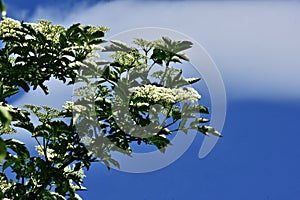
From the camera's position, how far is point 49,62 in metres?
4.63

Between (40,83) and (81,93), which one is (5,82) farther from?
(81,93)

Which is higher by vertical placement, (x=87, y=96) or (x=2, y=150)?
(x=87, y=96)

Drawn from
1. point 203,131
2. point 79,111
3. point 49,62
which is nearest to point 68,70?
point 49,62

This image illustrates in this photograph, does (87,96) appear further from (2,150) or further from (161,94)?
(2,150)

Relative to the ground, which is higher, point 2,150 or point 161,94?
point 161,94

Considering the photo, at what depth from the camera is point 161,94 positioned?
4.20 m

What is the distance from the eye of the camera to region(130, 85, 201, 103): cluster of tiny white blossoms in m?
4.23

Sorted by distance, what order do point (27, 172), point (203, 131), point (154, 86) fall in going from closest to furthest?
point (154, 86), point (203, 131), point (27, 172)

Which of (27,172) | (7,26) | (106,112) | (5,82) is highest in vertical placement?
(7,26)

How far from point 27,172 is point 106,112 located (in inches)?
45.9

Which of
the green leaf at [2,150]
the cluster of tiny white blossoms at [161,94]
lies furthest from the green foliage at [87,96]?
the green leaf at [2,150]

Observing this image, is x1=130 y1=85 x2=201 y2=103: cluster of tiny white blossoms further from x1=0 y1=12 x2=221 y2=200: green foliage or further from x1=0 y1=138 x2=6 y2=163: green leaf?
x1=0 y1=138 x2=6 y2=163: green leaf

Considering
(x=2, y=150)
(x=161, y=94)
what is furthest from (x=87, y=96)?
(x=2, y=150)

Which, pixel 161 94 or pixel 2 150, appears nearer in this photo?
pixel 2 150
